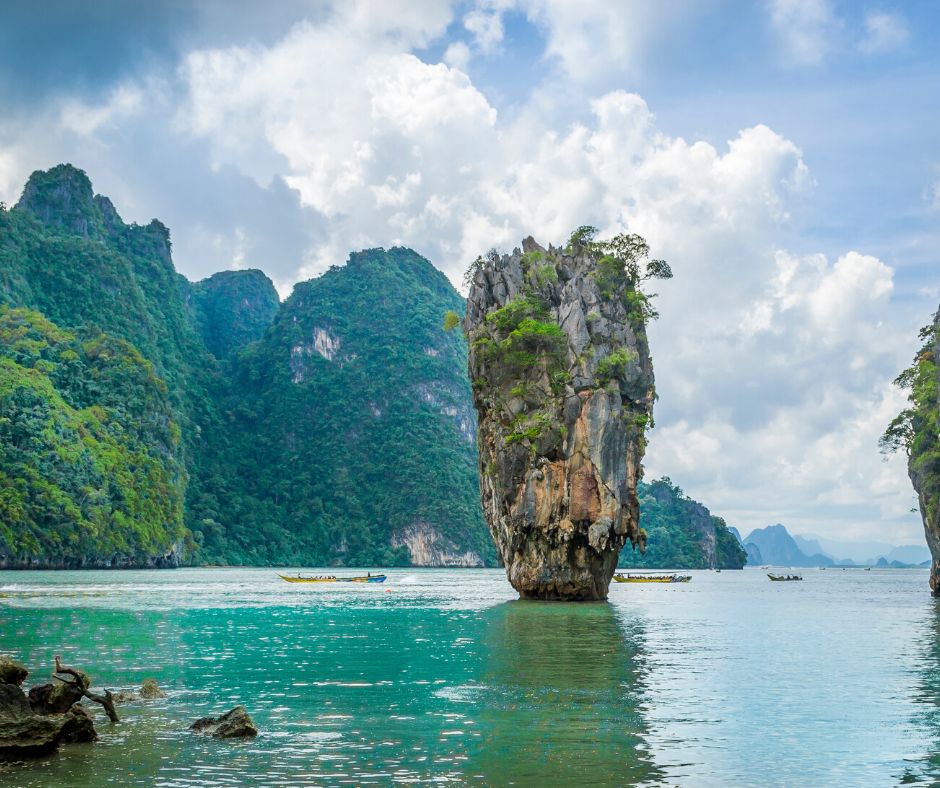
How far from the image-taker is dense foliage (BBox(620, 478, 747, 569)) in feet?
549

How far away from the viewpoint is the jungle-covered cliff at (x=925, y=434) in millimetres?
48594

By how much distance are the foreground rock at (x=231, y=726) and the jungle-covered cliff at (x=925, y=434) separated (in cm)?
3896

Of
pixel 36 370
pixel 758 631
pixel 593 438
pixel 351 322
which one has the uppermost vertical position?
pixel 351 322

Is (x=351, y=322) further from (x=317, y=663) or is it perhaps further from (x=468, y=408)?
(x=317, y=663)

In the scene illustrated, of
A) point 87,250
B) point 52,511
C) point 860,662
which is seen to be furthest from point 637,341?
point 87,250

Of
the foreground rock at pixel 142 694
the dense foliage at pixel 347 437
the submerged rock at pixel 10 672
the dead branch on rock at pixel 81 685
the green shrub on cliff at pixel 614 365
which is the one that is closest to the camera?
the submerged rock at pixel 10 672

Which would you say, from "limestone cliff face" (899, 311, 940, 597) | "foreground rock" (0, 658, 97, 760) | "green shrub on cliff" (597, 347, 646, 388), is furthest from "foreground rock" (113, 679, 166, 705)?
"limestone cliff face" (899, 311, 940, 597)

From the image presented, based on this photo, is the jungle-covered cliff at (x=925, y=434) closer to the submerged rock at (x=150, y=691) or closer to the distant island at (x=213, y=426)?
the submerged rock at (x=150, y=691)

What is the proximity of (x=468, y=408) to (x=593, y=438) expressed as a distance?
146231 mm

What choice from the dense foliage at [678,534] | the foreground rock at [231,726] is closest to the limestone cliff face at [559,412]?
the foreground rock at [231,726]

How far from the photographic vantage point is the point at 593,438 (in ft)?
146

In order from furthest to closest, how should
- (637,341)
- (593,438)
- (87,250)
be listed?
(87,250)
(637,341)
(593,438)

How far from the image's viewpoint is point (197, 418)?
172500mm

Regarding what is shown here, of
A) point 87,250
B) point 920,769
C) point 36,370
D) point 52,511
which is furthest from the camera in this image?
point 87,250
